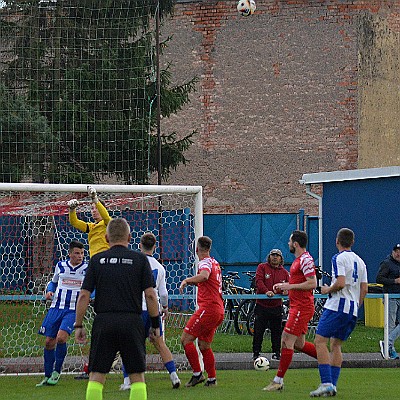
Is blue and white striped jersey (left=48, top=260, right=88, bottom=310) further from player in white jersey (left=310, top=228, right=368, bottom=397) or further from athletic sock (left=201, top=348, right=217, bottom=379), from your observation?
player in white jersey (left=310, top=228, right=368, bottom=397)

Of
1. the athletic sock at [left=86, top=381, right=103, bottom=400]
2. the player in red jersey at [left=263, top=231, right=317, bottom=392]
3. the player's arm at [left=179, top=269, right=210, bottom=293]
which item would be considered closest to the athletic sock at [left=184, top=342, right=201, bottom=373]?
the player's arm at [left=179, top=269, right=210, bottom=293]

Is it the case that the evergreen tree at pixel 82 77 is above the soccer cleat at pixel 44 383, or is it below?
above

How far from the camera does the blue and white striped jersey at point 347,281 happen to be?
12.6 metres

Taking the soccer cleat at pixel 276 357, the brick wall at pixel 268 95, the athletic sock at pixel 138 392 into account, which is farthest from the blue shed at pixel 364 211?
the athletic sock at pixel 138 392

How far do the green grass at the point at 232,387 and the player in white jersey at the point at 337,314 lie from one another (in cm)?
35

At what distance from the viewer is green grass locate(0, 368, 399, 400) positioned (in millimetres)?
12969

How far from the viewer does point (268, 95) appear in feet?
112

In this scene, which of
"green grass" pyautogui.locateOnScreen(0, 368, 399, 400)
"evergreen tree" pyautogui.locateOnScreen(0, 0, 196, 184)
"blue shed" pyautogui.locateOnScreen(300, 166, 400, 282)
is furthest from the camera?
"blue shed" pyautogui.locateOnScreen(300, 166, 400, 282)

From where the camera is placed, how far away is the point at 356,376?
51.9ft

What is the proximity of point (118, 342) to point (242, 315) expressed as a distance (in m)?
12.6

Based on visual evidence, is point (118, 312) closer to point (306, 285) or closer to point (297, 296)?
point (306, 285)

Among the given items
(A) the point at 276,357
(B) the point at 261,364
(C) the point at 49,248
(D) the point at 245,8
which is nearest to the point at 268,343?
(A) the point at 276,357

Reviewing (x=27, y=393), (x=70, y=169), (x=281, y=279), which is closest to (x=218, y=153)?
(x=70, y=169)

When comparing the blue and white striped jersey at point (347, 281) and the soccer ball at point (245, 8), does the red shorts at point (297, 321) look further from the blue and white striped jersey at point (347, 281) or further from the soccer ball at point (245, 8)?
the soccer ball at point (245, 8)
